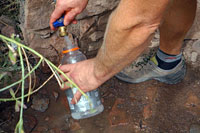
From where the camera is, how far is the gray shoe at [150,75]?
189 cm

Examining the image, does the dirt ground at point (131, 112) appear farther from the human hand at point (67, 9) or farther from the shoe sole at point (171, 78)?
the human hand at point (67, 9)

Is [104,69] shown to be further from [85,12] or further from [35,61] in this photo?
[35,61]

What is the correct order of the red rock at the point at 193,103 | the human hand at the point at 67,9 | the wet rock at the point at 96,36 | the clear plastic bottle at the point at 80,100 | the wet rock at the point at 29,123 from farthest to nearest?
the wet rock at the point at 96,36 → the red rock at the point at 193,103 → the wet rock at the point at 29,123 → the clear plastic bottle at the point at 80,100 → the human hand at the point at 67,9

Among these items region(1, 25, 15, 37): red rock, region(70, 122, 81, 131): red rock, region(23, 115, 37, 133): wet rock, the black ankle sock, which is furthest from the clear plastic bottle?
the black ankle sock

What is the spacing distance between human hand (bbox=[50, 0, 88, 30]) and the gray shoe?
38.2 inches

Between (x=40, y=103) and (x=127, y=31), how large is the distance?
122cm

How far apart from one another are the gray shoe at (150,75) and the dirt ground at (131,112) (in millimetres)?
60

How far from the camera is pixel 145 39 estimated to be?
0.87 m

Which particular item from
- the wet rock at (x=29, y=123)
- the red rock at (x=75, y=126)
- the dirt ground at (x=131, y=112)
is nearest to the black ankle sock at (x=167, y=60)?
the dirt ground at (x=131, y=112)

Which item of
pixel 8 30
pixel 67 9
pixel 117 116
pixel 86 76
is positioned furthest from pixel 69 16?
pixel 117 116

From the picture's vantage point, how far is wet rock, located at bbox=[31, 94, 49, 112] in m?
1.70

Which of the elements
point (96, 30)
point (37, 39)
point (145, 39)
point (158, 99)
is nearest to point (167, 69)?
point (158, 99)

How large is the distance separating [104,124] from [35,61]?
87 cm

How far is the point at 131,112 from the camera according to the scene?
1786 millimetres
